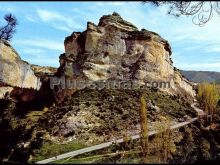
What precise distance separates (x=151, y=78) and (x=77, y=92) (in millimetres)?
9835

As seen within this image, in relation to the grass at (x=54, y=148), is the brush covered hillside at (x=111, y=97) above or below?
above

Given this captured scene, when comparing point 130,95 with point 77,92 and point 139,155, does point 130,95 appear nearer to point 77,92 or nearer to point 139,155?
point 77,92

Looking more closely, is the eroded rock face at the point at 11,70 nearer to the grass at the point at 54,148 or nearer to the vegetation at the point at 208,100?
the grass at the point at 54,148

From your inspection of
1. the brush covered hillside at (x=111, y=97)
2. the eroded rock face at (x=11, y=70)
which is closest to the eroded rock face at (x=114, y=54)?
the brush covered hillside at (x=111, y=97)

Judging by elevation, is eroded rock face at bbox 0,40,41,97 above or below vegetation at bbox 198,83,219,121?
above

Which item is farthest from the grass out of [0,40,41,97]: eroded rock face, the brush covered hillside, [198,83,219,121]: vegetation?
[198,83,219,121]: vegetation

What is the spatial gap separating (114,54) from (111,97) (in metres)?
6.75

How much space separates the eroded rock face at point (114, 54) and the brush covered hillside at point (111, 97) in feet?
0.38

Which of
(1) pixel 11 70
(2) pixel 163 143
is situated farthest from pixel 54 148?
(1) pixel 11 70

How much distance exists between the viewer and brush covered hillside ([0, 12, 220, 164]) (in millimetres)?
40125

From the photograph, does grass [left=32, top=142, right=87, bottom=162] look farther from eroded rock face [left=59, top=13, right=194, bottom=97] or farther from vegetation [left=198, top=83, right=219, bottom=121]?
vegetation [left=198, top=83, right=219, bottom=121]

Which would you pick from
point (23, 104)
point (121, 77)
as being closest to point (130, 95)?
point (121, 77)

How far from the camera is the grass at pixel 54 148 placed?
3622 centimetres

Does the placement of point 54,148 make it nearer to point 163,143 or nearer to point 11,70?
point 163,143
